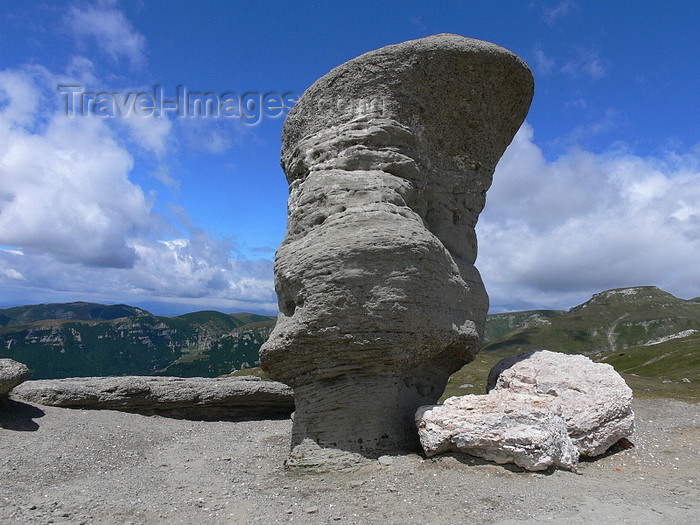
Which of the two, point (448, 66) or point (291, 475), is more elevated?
point (448, 66)

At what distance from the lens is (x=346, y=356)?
10086 mm

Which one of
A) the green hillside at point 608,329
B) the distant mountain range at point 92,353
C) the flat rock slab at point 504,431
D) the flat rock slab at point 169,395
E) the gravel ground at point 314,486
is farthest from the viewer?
the green hillside at point 608,329

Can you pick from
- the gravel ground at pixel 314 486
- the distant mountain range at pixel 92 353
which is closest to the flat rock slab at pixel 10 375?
the gravel ground at pixel 314 486

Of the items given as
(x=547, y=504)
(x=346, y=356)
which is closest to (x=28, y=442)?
(x=346, y=356)

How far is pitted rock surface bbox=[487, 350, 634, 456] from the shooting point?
9656 mm

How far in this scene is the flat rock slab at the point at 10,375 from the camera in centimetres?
1337

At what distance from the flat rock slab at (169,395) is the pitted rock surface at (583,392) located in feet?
34.5

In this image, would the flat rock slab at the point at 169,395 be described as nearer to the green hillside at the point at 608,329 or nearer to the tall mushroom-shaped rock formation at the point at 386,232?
the tall mushroom-shaped rock formation at the point at 386,232

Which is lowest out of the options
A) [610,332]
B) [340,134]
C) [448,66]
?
[610,332]

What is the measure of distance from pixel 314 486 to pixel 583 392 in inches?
251

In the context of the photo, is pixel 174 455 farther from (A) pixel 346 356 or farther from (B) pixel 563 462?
(B) pixel 563 462

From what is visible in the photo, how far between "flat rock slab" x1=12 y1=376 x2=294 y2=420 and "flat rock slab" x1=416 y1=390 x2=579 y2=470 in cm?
1072

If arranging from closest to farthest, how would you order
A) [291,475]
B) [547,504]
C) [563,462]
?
[547,504]
[563,462]
[291,475]

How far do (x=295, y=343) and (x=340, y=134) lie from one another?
18.9 feet
